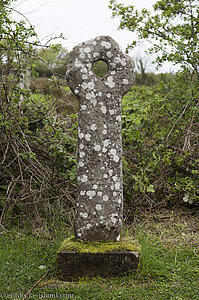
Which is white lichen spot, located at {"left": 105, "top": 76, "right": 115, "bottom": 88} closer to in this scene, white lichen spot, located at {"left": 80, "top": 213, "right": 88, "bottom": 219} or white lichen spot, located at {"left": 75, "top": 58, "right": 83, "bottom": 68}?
white lichen spot, located at {"left": 75, "top": 58, "right": 83, "bottom": 68}

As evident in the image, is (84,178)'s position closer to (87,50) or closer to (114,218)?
(114,218)

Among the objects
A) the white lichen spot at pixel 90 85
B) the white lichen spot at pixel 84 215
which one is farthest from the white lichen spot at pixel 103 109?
the white lichen spot at pixel 84 215

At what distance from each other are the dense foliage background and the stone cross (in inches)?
50.7

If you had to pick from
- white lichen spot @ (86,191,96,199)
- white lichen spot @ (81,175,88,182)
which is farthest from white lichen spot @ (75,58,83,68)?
white lichen spot @ (86,191,96,199)

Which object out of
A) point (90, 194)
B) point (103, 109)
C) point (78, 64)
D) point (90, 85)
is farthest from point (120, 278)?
point (78, 64)

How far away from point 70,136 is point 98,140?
2.30m

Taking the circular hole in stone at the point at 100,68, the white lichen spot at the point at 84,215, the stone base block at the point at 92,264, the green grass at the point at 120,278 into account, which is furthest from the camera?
the circular hole in stone at the point at 100,68

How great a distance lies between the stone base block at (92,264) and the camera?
10.6 feet

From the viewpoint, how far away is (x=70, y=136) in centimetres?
566

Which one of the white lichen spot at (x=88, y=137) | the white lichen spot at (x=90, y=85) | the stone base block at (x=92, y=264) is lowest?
the stone base block at (x=92, y=264)

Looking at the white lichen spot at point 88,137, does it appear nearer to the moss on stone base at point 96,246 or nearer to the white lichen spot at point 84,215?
the white lichen spot at point 84,215

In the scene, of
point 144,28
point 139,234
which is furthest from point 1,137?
point 144,28

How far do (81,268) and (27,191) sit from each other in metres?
2.00

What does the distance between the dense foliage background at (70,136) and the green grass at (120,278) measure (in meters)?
0.60
